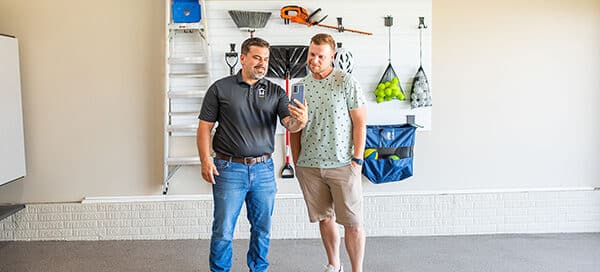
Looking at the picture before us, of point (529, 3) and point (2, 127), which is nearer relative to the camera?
point (2, 127)

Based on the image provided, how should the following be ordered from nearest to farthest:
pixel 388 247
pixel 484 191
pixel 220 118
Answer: pixel 220 118
pixel 388 247
pixel 484 191

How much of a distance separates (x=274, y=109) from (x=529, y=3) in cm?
258

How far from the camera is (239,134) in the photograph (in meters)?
3.34

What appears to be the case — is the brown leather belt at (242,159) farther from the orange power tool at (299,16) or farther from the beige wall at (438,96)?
the orange power tool at (299,16)

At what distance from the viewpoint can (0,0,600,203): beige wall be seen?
445 centimetres

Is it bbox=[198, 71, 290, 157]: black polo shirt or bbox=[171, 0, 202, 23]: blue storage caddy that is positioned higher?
bbox=[171, 0, 202, 23]: blue storage caddy

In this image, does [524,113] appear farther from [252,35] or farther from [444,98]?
[252,35]

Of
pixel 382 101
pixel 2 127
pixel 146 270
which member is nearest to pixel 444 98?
pixel 382 101

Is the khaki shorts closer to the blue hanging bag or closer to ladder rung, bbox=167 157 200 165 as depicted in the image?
the blue hanging bag

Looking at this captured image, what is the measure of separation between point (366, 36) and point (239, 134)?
5.57 ft

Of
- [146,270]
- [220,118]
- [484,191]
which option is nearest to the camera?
[220,118]

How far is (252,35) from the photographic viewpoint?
442 cm

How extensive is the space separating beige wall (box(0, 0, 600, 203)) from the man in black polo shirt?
4.38 ft

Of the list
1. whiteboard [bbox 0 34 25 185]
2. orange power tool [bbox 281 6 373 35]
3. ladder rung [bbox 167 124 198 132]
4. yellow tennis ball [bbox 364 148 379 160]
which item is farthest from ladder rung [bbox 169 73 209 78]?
yellow tennis ball [bbox 364 148 379 160]
